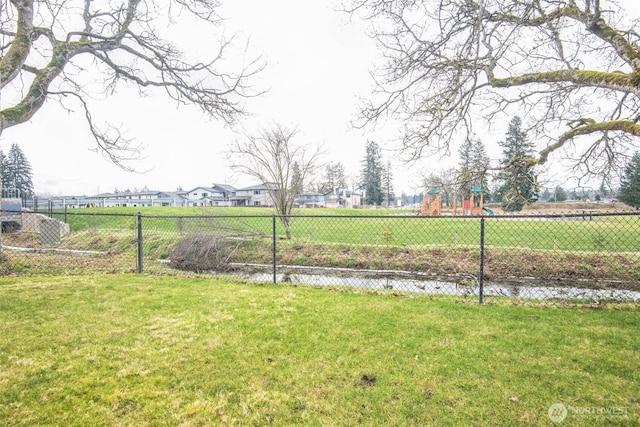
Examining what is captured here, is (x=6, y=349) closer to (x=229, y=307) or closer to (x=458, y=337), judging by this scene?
(x=229, y=307)

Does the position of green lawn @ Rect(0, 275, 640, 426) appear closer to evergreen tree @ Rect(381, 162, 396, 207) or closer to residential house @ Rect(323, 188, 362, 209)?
residential house @ Rect(323, 188, 362, 209)

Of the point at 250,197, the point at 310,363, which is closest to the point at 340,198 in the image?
the point at 250,197

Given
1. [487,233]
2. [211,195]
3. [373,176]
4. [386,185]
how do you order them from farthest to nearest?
[211,195] < [386,185] < [373,176] < [487,233]

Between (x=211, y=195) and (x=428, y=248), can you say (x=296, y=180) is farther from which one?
(x=211, y=195)

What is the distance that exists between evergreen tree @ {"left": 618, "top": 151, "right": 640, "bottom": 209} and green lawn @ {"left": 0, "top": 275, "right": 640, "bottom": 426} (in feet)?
8.83

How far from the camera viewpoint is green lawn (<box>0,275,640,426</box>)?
1.99 metres

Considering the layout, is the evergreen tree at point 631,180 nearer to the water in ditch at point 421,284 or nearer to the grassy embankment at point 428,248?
the grassy embankment at point 428,248

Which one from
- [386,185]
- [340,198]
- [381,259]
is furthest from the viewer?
[340,198]

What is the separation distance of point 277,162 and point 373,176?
40.4 metres

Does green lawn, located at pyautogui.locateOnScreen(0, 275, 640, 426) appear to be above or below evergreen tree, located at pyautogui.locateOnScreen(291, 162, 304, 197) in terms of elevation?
below

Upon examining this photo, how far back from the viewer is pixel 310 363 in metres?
2.65

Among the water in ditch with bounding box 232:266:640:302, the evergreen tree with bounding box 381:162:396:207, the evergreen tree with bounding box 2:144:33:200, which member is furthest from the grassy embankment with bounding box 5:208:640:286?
the evergreen tree with bounding box 381:162:396:207

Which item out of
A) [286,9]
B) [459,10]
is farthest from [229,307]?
[286,9]

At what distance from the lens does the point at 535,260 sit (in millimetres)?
8328
